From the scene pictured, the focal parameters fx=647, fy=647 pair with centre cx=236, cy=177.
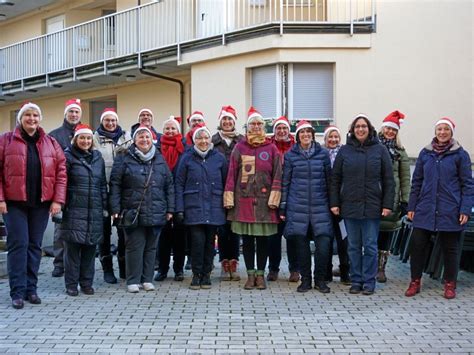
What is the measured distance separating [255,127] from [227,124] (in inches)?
23.8

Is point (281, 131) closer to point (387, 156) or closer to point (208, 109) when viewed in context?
point (387, 156)

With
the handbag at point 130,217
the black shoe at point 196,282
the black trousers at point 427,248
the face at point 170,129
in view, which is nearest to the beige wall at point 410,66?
the face at point 170,129

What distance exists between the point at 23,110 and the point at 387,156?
13.7 ft

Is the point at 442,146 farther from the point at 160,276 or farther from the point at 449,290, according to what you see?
the point at 160,276

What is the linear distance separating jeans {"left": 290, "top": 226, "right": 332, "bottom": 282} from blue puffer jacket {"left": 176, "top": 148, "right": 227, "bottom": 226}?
3.29 feet

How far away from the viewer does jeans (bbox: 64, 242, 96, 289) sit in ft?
25.2

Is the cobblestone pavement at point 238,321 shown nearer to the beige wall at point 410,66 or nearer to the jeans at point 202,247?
the jeans at point 202,247

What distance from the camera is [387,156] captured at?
7.64m

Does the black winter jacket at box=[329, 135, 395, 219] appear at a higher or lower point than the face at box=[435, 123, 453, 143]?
lower

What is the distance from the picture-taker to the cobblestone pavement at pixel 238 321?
5.72 metres

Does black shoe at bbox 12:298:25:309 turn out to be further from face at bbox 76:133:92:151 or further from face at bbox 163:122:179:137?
face at bbox 163:122:179:137

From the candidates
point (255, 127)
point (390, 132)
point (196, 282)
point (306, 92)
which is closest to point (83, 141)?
point (255, 127)

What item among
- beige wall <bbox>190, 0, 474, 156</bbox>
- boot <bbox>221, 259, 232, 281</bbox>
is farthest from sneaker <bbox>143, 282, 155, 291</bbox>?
beige wall <bbox>190, 0, 474, 156</bbox>

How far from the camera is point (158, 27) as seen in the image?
1555 centimetres
